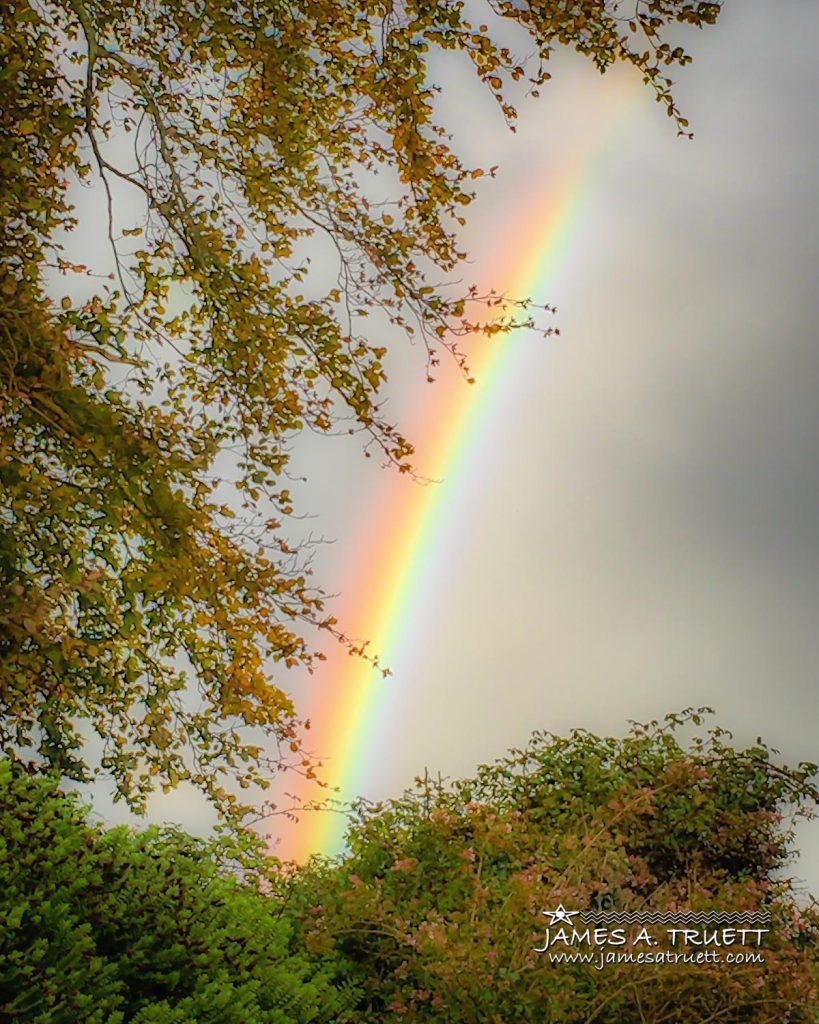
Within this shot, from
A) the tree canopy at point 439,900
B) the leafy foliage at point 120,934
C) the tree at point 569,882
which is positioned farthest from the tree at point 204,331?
the tree at point 569,882

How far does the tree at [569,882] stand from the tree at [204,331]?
5.23 feet

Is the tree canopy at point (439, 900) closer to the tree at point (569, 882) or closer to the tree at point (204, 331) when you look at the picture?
the tree at point (569, 882)

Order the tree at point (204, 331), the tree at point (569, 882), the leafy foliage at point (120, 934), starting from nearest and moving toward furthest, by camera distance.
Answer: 1. the leafy foliage at point (120, 934)
2. the tree at point (204, 331)
3. the tree at point (569, 882)

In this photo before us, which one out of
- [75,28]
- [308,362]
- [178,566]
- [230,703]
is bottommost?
[230,703]

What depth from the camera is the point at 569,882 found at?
17.8 ft

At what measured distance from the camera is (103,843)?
4219 millimetres

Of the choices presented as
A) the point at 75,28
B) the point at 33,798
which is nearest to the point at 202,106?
the point at 75,28

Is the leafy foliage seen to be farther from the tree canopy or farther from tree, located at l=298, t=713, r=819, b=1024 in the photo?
tree, located at l=298, t=713, r=819, b=1024

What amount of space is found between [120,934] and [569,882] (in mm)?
2687

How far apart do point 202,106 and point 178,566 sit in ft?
8.30

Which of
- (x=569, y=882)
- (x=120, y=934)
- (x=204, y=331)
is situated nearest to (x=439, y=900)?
(x=569, y=882)

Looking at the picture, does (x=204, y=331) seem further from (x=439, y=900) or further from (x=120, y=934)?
(x=439, y=900)

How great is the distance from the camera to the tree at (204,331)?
3.56 meters

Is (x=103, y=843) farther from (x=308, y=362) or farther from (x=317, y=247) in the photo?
(x=317, y=247)
